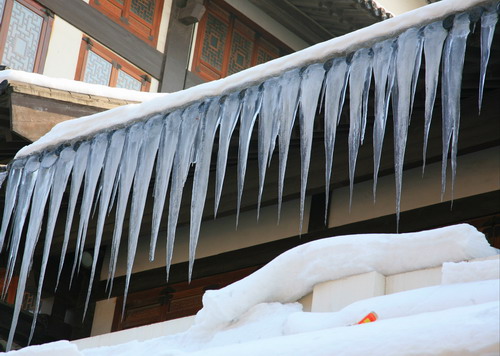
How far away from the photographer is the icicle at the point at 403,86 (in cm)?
581

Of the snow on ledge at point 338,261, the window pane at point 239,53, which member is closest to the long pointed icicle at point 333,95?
the snow on ledge at point 338,261

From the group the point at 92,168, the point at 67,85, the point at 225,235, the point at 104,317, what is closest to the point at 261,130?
the point at 92,168

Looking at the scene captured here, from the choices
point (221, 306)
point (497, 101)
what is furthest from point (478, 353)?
point (497, 101)

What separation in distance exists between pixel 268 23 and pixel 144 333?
693cm

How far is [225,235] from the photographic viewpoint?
28.2 feet

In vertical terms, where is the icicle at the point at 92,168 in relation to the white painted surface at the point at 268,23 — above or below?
below

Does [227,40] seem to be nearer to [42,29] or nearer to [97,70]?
[97,70]

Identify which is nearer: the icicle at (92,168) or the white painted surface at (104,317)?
the icicle at (92,168)

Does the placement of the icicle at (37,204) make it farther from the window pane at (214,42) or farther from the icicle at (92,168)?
the window pane at (214,42)

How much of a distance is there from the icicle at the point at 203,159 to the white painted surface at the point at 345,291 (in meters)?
1.46

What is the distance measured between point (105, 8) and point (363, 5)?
2658mm

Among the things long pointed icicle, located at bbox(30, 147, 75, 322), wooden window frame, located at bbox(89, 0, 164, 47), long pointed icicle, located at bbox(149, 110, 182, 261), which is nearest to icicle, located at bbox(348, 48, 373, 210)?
long pointed icicle, located at bbox(149, 110, 182, 261)

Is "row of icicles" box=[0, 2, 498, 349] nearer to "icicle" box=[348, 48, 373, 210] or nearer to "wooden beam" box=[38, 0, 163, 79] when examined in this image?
"icicle" box=[348, 48, 373, 210]

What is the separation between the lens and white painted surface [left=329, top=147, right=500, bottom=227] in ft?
23.9
